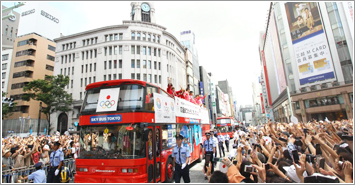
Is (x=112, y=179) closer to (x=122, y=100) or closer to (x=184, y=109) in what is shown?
(x=122, y=100)

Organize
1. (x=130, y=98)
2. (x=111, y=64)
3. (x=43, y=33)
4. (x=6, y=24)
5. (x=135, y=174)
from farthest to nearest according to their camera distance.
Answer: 1. (x=6, y=24)
2. (x=43, y=33)
3. (x=111, y=64)
4. (x=130, y=98)
5. (x=135, y=174)

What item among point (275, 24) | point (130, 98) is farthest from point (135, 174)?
point (275, 24)

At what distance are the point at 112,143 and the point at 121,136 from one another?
1.20 feet

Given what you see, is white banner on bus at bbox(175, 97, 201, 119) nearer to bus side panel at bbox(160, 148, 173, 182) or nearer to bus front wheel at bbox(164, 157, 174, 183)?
bus side panel at bbox(160, 148, 173, 182)

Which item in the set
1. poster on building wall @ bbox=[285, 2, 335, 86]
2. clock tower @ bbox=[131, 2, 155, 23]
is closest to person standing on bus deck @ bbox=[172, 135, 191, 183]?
poster on building wall @ bbox=[285, 2, 335, 86]

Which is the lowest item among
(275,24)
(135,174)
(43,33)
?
(135,174)

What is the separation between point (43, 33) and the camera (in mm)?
50562

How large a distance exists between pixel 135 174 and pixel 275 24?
161 feet

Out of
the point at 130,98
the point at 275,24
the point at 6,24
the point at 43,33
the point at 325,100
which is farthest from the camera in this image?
the point at 6,24

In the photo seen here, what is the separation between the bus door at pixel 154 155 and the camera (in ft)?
20.7

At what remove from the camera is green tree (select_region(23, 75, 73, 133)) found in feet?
111

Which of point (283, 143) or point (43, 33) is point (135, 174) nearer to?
point (283, 143)

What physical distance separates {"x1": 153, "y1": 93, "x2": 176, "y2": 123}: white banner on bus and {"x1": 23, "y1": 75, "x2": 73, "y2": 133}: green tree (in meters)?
34.3

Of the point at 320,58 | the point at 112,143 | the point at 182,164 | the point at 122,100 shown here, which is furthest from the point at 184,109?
the point at 320,58
